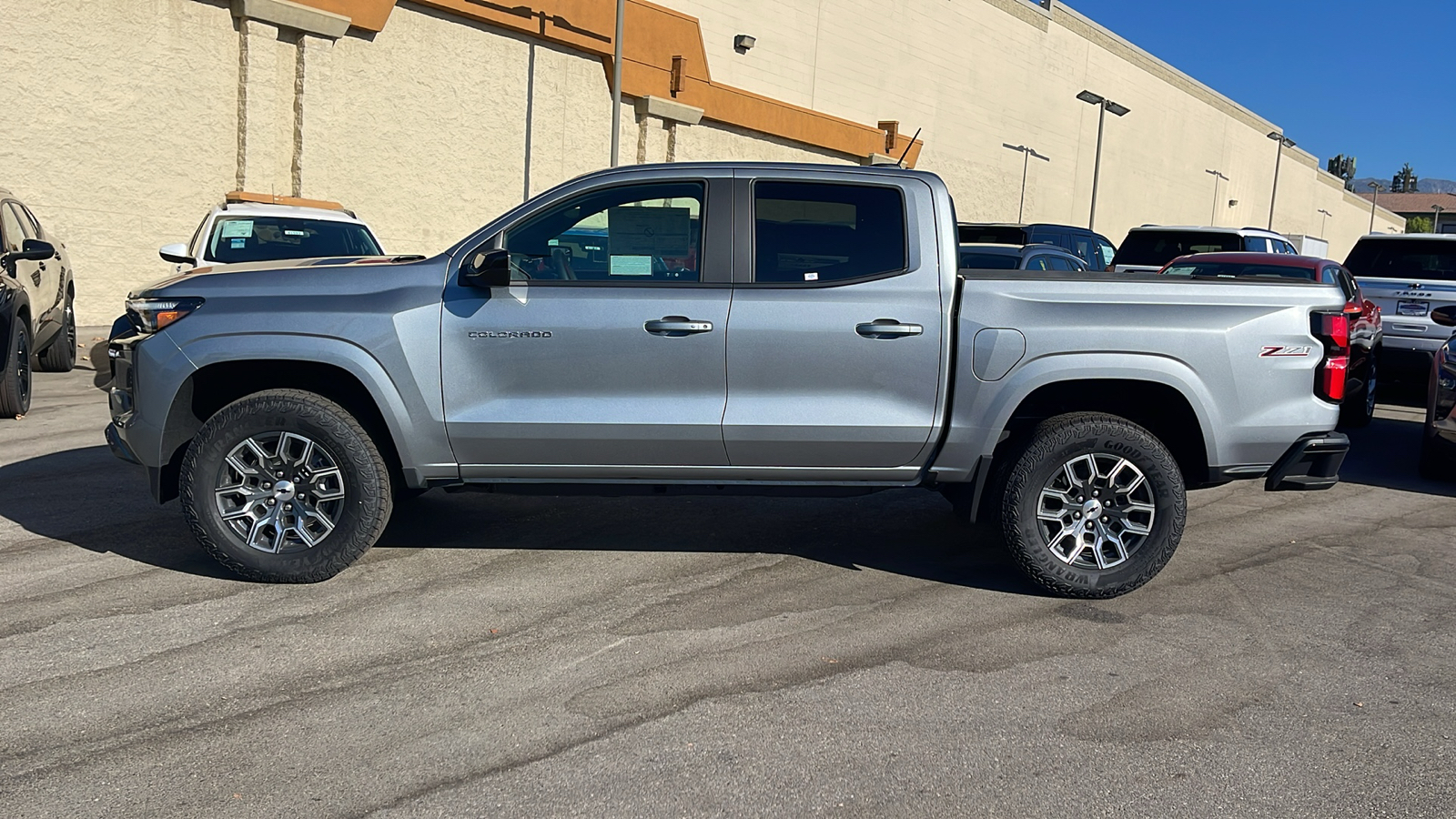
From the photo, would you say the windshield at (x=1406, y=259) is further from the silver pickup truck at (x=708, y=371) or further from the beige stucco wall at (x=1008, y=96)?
the beige stucco wall at (x=1008, y=96)

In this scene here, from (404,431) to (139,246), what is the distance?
15.4m

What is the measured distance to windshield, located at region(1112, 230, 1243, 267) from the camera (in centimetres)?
1817

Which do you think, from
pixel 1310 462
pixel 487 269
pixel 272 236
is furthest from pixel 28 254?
pixel 1310 462

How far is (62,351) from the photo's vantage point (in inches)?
495

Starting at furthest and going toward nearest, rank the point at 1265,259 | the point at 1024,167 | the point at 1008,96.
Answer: the point at 1024,167
the point at 1008,96
the point at 1265,259

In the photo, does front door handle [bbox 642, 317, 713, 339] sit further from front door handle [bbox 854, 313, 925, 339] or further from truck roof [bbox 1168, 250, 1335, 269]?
truck roof [bbox 1168, 250, 1335, 269]

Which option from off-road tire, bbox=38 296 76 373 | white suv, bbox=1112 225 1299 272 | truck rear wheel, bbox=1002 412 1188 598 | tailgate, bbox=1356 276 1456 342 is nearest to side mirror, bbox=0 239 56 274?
off-road tire, bbox=38 296 76 373

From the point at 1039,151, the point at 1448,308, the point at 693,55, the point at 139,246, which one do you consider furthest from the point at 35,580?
the point at 1039,151

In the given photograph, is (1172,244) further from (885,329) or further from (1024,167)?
(1024,167)

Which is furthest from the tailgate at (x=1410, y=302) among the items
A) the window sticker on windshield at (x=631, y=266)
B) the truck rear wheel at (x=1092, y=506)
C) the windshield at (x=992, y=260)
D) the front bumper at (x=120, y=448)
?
the front bumper at (x=120, y=448)

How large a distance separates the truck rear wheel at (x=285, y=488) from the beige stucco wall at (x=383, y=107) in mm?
13980

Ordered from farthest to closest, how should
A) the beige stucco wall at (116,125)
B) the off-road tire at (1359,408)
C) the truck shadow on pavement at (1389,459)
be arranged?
the beige stucco wall at (116,125) → the off-road tire at (1359,408) → the truck shadow on pavement at (1389,459)

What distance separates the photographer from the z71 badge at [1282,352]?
18.1 ft

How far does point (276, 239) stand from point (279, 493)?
21.7 ft
